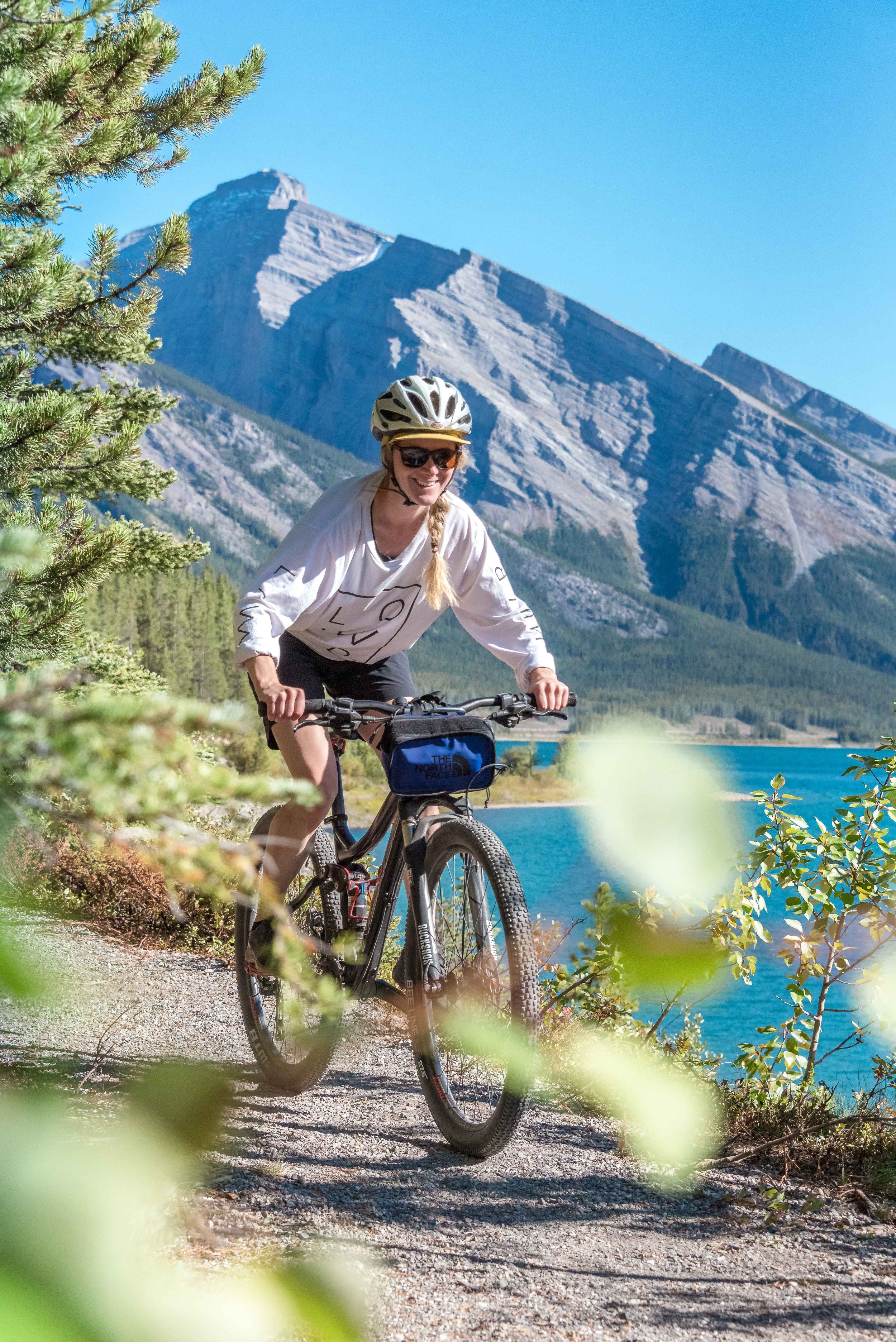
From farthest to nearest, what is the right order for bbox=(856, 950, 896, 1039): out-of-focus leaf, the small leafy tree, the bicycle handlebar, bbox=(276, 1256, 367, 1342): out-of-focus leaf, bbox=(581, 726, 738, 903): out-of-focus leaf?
the small leafy tree → bbox=(856, 950, 896, 1039): out-of-focus leaf → the bicycle handlebar → bbox=(581, 726, 738, 903): out-of-focus leaf → bbox=(276, 1256, 367, 1342): out-of-focus leaf

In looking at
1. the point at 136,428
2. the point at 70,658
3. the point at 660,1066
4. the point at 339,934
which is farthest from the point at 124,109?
the point at 660,1066

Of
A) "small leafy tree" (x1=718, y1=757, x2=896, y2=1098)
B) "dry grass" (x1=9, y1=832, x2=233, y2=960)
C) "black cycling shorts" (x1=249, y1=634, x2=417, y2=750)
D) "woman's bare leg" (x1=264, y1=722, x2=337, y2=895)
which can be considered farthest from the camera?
"dry grass" (x1=9, y1=832, x2=233, y2=960)

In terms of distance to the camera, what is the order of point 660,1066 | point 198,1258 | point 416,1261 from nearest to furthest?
point 198,1258 → point 416,1261 → point 660,1066

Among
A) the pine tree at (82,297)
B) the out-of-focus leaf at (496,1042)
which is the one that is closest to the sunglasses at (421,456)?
the out-of-focus leaf at (496,1042)

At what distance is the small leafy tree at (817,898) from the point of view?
4270mm

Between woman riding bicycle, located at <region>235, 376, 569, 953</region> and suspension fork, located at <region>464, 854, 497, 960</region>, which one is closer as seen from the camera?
suspension fork, located at <region>464, 854, 497, 960</region>

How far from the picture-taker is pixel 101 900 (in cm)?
764

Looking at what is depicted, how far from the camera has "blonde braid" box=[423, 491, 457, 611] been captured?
3.72m

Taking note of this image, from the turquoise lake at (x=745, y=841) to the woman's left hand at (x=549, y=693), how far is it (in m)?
0.49

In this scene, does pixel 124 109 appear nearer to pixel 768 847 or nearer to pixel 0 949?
pixel 768 847

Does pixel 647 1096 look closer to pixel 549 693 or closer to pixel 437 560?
pixel 549 693

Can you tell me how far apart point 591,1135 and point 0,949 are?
152 inches

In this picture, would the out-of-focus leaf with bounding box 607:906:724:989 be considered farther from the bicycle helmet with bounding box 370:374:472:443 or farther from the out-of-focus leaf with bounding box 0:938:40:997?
the bicycle helmet with bounding box 370:374:472:443

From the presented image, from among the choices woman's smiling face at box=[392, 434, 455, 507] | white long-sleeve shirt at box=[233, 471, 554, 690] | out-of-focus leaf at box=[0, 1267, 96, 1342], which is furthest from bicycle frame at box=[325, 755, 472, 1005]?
out-of-focus leaf at box=[0, 1267, 96, 1342]
